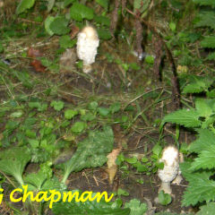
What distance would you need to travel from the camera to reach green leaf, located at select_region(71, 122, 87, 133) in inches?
89.2

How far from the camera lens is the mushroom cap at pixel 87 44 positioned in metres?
2.44

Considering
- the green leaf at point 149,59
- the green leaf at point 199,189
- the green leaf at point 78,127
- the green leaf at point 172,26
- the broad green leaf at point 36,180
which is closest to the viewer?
the green leaf at point 199,189

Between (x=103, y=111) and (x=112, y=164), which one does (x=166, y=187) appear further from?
(x=103, y=111)

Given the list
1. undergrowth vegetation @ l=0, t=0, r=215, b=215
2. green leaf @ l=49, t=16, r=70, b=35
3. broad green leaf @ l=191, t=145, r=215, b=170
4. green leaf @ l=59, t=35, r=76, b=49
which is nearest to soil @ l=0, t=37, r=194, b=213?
undergrowth vegetation @ l=0, t=0, r=215, b=215

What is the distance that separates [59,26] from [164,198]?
5.27ft

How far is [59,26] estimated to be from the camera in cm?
284

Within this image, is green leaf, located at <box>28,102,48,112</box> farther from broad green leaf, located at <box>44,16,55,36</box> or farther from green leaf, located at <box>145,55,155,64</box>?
green leaf, located at <box>145,55,155,64</box>

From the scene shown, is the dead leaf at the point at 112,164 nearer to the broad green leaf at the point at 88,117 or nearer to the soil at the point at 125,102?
the soil at the point at 125,102

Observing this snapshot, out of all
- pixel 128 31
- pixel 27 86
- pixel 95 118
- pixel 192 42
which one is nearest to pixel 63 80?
pixel 27 86

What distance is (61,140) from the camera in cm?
222

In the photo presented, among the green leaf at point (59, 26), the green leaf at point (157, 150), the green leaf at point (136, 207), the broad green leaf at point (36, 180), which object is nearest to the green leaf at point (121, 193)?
the green leaf at point (136, 207)

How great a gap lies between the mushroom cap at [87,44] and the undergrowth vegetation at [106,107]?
0.47ft

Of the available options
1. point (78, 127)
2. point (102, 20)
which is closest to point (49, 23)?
point (102, 20)

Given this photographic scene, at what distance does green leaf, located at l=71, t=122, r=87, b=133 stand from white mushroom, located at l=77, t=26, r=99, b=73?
55cm
